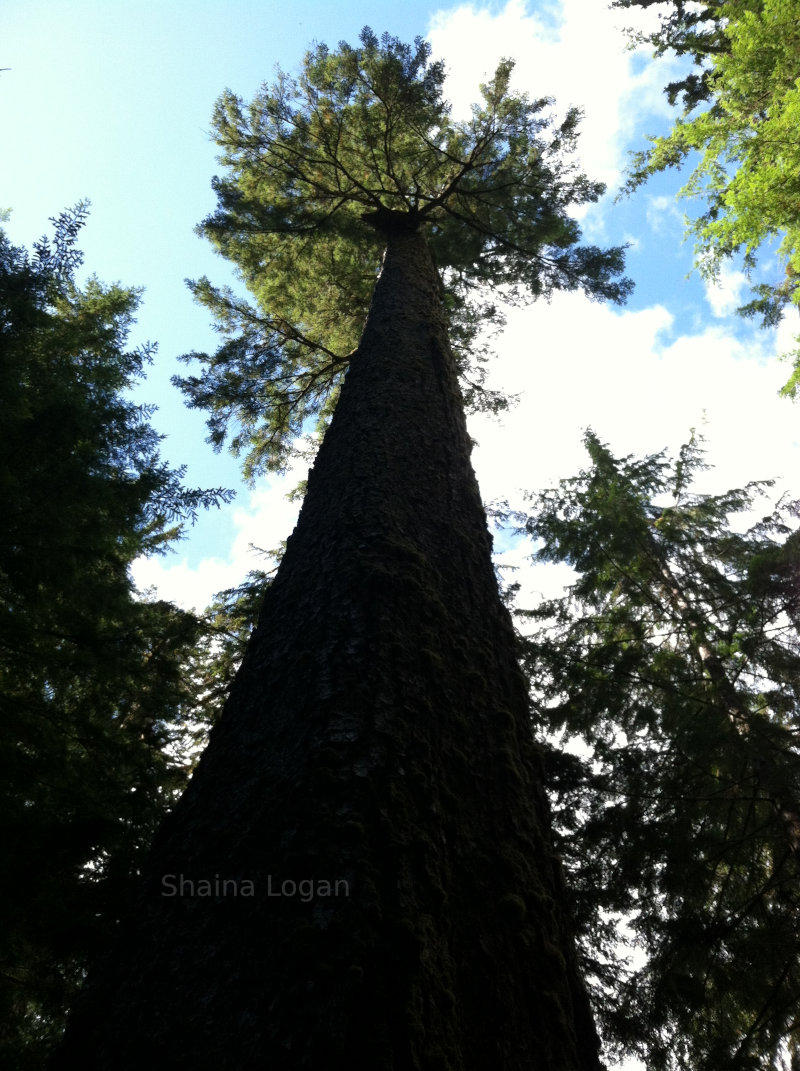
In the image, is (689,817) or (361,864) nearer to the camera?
(361,864)

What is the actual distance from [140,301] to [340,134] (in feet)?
12.7

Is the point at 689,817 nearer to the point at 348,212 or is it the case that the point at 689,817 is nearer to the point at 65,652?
the point at 65,652

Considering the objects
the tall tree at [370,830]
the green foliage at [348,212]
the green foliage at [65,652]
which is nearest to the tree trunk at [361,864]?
the tall tree at [370,830]

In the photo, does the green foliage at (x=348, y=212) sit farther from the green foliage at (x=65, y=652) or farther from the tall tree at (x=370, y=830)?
the tall tree at (x=370, y=830)

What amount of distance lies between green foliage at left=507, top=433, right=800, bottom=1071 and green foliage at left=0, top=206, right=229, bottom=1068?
13.1 feet

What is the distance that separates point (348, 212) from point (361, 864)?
10317 mm

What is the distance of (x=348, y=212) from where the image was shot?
1016 cm

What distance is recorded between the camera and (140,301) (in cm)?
999

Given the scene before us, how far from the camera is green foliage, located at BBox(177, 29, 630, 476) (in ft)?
30.6

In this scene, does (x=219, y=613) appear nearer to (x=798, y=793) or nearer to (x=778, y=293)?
(x=798, y=793)

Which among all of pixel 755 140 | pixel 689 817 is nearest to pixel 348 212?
pixel 755 140

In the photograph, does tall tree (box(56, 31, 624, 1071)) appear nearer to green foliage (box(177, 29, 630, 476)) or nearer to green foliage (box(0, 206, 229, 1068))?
green foliage (box(0, 206, 229, 1068))

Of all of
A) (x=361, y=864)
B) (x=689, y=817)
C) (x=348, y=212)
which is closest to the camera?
(x=361, y=864)

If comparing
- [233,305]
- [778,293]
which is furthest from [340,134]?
[778,293]
